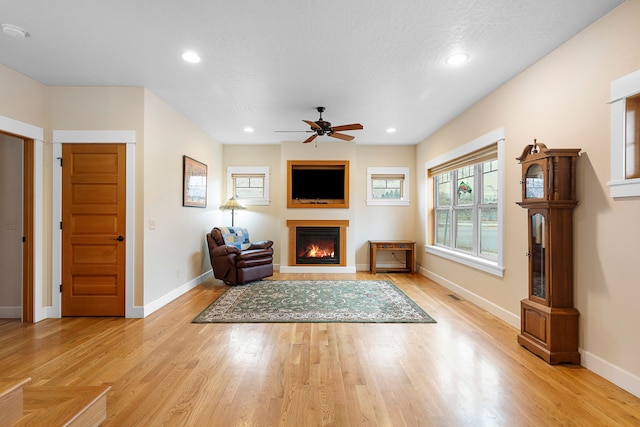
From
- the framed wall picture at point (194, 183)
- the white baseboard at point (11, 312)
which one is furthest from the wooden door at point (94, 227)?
the framed wall picture at point (194, 183)

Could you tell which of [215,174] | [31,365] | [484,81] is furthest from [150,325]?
[484,81]

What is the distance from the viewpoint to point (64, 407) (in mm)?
1642

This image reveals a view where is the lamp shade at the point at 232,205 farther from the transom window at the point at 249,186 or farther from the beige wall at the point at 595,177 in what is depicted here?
the beige wall at the point at 595,177

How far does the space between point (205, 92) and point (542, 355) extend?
4429mm

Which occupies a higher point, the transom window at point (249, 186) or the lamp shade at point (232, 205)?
the transom window at point (249, 186)

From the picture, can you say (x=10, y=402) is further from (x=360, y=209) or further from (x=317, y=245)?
(x=360, y=209)

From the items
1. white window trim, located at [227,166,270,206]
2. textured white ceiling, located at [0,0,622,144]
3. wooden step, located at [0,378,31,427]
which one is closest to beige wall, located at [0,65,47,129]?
textured white ceiling, located at [0,0,622,144]

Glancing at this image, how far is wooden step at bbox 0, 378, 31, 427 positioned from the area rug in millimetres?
1841

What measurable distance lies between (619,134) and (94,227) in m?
5.10

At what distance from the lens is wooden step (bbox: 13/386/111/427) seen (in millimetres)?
1539

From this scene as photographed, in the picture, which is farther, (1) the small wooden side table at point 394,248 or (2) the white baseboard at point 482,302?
(1) the small wooden side table at point 394,248

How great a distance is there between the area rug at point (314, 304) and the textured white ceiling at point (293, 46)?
2.73m

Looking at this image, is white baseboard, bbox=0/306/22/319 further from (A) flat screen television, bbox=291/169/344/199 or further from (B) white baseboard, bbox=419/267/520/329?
(B) white baseboard, bbox=419/267/520/329

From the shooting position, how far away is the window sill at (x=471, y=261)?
3592 mm
